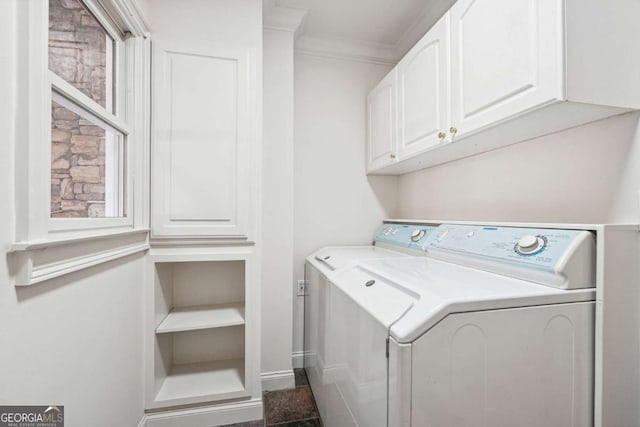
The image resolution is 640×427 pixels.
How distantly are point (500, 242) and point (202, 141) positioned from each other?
1.54m

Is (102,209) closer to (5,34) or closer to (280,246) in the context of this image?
(5,34)

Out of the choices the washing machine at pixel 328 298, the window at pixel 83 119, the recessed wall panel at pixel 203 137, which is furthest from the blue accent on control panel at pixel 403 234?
the window at pixel 83 119

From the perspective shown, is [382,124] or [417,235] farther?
[382,124]

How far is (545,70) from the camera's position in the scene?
35.6 inches

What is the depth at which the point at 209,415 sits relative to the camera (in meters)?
1.56

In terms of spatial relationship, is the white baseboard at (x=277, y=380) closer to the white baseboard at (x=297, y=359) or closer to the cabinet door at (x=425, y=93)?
the white baseboard at (x=297, y=359)

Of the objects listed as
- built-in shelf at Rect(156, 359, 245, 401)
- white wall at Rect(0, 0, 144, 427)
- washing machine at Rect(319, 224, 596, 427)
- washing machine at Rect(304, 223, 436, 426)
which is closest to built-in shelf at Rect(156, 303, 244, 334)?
white wall at Rect(0, 0, 144, 427)

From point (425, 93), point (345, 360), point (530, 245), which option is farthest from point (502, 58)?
point (345, 360)

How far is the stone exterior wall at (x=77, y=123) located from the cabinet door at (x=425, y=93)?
1543 mm

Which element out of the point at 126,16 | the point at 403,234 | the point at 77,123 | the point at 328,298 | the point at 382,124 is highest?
the point at 126,16

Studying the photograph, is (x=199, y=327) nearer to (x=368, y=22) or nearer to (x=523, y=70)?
(x=523, y=70)

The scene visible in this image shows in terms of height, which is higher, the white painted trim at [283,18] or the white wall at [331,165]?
the white painted trim at [283,18]

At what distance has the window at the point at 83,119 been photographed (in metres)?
0.88

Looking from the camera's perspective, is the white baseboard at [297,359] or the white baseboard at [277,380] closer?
the white baseboard at [277,380]
